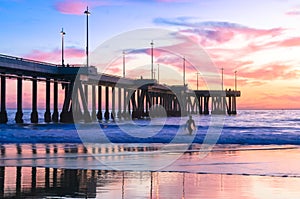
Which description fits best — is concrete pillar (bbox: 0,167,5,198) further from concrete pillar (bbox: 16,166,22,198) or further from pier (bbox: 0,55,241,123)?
pier (bbox: 0,55,241,123)

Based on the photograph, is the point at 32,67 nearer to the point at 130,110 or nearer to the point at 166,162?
the point at 166,162

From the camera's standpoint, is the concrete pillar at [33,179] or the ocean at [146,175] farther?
the concrete pillar at [33,179]

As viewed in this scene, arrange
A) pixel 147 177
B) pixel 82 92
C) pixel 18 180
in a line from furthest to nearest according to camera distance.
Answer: pixel 82 92 < pixel 147 177 < pixel 18 180

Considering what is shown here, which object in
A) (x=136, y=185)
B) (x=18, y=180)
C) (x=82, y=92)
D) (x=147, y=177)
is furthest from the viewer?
(x=82, y=92)

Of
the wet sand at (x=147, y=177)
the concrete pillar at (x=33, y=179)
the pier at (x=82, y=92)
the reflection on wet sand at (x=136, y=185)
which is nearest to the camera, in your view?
the reflection on wet sand at (x=136, y=185)

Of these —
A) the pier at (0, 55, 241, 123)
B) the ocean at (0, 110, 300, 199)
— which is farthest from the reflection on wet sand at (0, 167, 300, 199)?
the pier at (0, 55, 241, 123)

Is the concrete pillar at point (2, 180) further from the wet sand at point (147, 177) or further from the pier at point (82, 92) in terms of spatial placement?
the pier at point (82, 92)

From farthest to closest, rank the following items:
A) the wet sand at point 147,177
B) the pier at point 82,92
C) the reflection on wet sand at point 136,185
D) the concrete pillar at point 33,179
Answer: the pier at point 82,92, the concrete pillar at point 33,179, the wet sand at point 147,177, the reflection on wet sand at point 136,185

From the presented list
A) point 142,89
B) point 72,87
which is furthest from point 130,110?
point 72,87

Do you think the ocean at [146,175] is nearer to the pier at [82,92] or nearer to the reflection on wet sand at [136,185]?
the reflection on wet sand at [136,185]

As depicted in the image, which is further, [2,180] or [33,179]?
[33,179]

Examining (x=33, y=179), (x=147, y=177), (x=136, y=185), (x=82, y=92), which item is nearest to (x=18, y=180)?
(x=33, y=179)

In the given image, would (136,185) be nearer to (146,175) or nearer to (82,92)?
(146,175)

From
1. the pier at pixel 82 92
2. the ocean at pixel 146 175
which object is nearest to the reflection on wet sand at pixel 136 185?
the ocean at pixel 146 175
